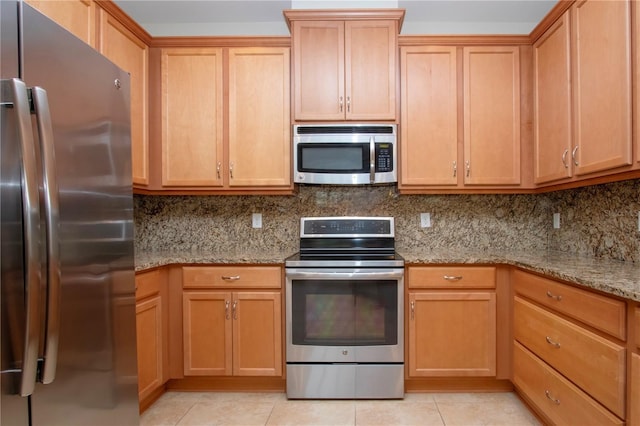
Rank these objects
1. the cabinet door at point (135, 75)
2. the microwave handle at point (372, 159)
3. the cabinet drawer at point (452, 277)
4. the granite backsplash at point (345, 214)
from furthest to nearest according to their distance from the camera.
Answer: the granite backsplash at point (345, 214) < the microwave handle at point (372, 159) < the cabinet drawer at point (452, 277) < the cabinet door at point (135, 75)

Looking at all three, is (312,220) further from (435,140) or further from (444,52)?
(444,52)

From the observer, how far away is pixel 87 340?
110 cm

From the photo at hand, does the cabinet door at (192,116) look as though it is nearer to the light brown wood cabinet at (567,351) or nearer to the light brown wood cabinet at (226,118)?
the light brown wood cabinet at (226,118)

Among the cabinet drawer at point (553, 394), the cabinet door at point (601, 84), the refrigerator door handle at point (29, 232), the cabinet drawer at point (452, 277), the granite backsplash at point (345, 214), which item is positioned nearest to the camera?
the refrigerator door handle at point (29, 232)

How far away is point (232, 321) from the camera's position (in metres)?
2.27

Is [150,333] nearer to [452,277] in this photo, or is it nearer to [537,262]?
[452,277]

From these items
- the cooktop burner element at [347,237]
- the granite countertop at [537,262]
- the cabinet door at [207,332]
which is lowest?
the cabinet door at [207,332]

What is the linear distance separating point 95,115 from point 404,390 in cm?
221

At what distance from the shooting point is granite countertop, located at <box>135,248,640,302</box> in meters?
1.40

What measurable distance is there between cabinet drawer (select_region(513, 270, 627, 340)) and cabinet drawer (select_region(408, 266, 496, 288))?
0.23 m

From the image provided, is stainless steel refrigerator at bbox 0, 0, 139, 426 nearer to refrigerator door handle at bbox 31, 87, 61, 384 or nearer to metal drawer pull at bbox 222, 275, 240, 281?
refrigerator door handle at bbox 31, 87, 61, 384

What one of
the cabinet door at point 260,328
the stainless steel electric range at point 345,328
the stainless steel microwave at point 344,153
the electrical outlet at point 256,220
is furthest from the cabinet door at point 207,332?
the stainless steel microwave at point 344,153

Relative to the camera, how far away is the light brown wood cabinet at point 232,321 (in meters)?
2.27

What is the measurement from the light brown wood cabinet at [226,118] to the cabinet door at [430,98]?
2.71ft
